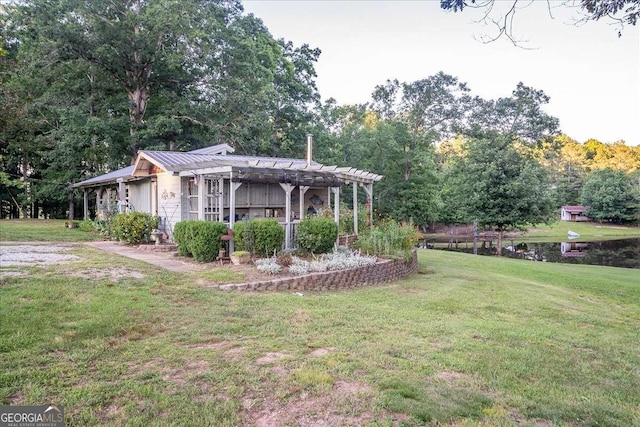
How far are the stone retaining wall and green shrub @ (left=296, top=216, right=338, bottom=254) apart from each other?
1477 millimetres

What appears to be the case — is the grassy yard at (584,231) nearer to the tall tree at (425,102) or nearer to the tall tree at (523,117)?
the tall tree at (523,117)

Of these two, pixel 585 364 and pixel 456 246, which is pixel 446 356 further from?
pixel 456 246

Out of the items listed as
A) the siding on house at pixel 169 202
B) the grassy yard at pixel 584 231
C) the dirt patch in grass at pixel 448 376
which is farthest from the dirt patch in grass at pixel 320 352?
the grassy yard at pixel 584 231

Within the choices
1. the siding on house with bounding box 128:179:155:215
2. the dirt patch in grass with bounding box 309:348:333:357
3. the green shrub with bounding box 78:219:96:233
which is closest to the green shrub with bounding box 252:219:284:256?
the dirt patch in grass with bounding box 309:348:333:357

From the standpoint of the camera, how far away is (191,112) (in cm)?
2477

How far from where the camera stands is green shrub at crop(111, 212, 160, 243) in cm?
1381

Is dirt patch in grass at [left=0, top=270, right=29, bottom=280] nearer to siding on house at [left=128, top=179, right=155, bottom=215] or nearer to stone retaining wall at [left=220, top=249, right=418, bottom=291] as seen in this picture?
stone retaining wall at [left=220, top=249, right=418, bottom=291]

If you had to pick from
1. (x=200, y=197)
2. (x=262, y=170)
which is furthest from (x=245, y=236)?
(x=200, y=197)

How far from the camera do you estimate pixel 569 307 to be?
811 centimetres

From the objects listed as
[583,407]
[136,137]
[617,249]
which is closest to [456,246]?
[617,249]

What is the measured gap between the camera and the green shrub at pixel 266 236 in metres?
9.77

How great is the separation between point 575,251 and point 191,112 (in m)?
27.1

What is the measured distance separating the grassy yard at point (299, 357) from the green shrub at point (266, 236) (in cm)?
241

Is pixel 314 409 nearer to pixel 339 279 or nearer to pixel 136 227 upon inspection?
pixel 339 279
